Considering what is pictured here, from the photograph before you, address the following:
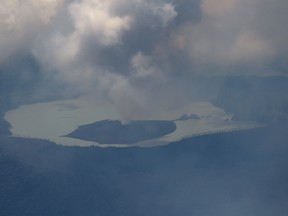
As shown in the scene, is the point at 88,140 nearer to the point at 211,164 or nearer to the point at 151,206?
the point at 211,164

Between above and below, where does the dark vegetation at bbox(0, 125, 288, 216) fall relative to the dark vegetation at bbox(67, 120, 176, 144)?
below

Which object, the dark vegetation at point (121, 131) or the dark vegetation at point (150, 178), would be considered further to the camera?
the dark vegetation at point (121, 131)

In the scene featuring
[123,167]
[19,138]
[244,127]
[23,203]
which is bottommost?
[23,203]

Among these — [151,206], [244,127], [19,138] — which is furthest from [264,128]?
[19,138]

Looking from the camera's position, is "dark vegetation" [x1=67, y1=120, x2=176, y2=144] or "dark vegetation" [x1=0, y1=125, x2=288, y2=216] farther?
"dark vegetation" [x1=67, y1=120, x2=176, y2=144]

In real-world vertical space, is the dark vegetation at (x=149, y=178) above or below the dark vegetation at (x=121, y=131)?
below

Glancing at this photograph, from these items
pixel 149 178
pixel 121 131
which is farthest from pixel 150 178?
pixel 121 131

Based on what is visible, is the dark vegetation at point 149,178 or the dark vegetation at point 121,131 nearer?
the dark vegetation at point 149,178

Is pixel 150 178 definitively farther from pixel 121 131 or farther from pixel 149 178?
pixel 121 131
